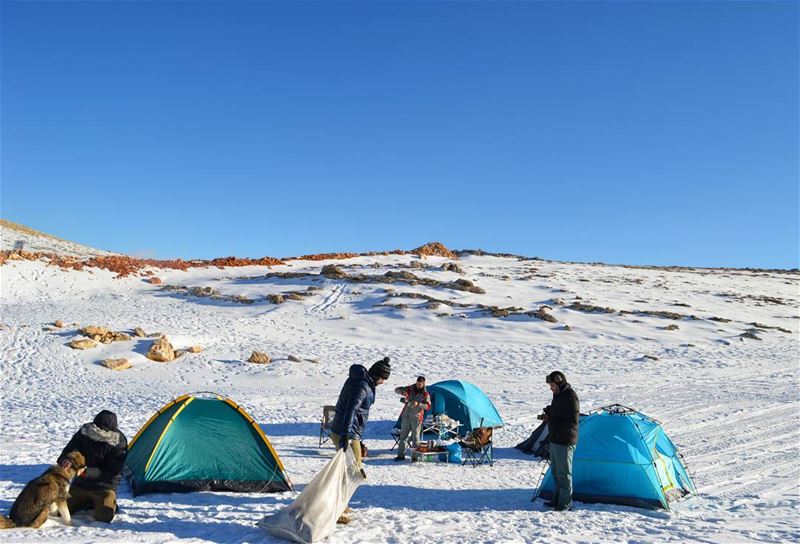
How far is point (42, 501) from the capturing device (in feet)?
23.0

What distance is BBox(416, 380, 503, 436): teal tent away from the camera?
14238mm

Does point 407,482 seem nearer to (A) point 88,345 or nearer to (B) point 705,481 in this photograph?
(B) point 705,481

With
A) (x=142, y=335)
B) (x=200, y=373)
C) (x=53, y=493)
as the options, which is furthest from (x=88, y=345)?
(x=53, y=493)

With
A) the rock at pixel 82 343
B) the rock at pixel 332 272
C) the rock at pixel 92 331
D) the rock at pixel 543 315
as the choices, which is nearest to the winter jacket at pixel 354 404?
the rock at pixel 82 343

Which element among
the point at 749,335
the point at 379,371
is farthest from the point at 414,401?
the point at 749,335

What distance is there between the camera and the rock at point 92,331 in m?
23.7

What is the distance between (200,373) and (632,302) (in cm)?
2787

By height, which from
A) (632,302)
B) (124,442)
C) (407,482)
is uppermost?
(632,302)

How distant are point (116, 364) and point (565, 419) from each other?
17879 millimetres

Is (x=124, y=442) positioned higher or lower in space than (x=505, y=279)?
lower

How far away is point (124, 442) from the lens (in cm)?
784

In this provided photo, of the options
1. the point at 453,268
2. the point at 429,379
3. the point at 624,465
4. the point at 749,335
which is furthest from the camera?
the point at 453,268

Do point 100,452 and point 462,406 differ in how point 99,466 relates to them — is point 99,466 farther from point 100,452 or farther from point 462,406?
point 462,406

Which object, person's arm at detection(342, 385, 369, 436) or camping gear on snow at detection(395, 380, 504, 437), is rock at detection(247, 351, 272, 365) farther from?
person's arm at detection(342, 385, 369, 436)
